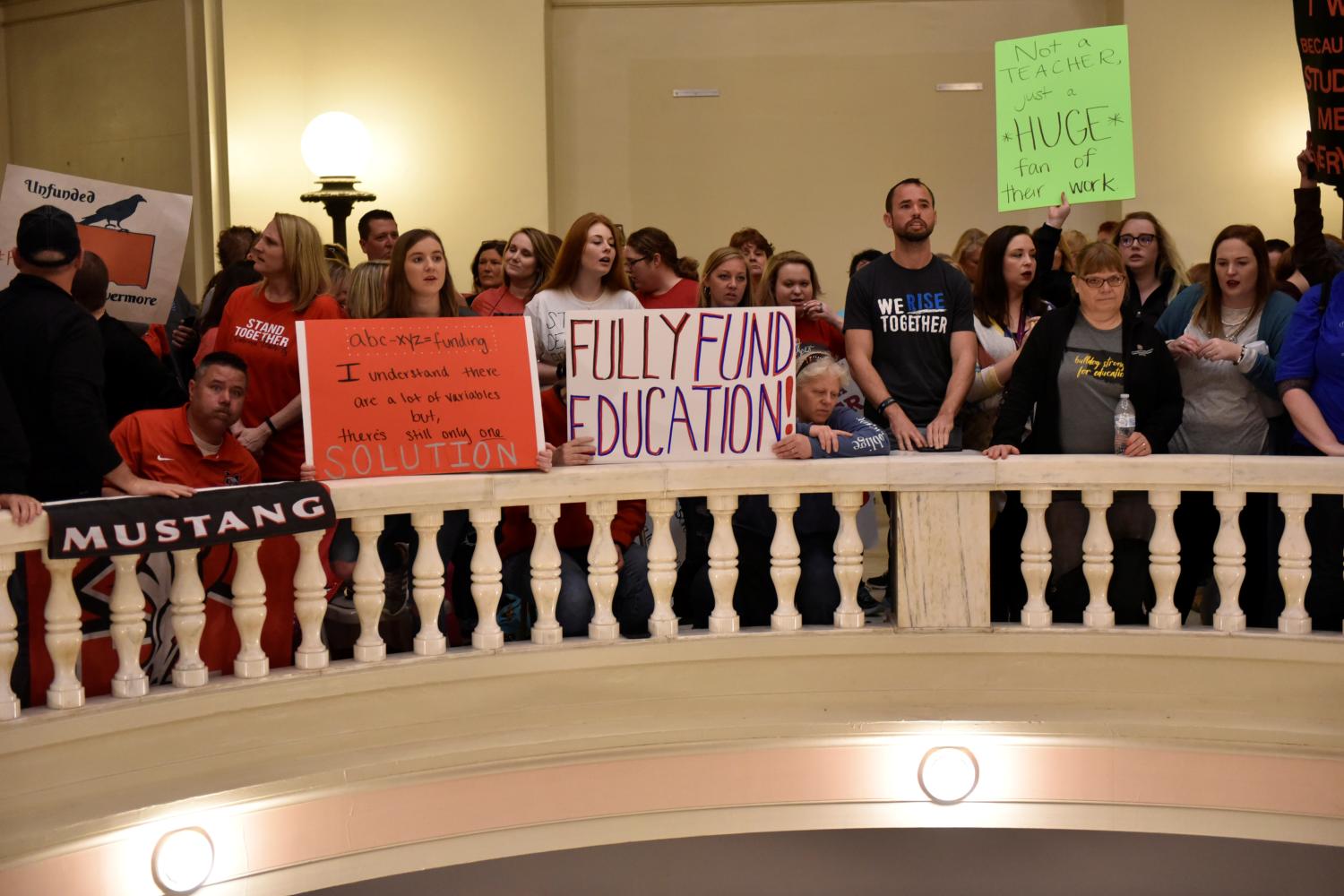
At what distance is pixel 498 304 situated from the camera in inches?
229

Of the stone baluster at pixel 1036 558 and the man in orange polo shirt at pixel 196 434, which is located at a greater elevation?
the man in orange polo shirt at pixel 196 434

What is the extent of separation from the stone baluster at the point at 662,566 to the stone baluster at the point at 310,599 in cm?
97

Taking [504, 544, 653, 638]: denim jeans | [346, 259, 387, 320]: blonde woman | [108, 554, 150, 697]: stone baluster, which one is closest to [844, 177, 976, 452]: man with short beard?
[504, 544, 653, 638]: denim jeans

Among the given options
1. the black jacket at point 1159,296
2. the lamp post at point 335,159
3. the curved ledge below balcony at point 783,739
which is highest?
the lamp post at point 335,159

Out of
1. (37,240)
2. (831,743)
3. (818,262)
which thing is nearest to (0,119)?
(818,262)

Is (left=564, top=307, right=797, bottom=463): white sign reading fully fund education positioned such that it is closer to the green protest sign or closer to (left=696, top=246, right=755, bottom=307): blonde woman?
(left=696, top=246, right=755, bottom=307): blonde woman

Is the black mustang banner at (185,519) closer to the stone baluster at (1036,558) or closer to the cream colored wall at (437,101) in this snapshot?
the stone baluster at (1036,558)

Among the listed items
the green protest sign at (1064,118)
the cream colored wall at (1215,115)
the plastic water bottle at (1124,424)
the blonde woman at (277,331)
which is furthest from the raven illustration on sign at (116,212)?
the cream colored wall at (1215,115)

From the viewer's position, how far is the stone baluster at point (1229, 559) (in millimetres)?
4461

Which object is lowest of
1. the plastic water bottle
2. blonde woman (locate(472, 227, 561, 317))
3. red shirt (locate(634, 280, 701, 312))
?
the plastic water bottle

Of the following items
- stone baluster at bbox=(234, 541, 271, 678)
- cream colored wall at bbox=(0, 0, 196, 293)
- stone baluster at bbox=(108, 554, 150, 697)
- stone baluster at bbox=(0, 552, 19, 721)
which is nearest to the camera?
stone baluster at bbox=(0, 552, 19, 721)

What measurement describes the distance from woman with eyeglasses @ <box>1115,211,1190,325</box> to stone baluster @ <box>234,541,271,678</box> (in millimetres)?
3270

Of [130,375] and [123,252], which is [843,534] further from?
[123,252]

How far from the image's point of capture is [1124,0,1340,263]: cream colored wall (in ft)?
28.5
